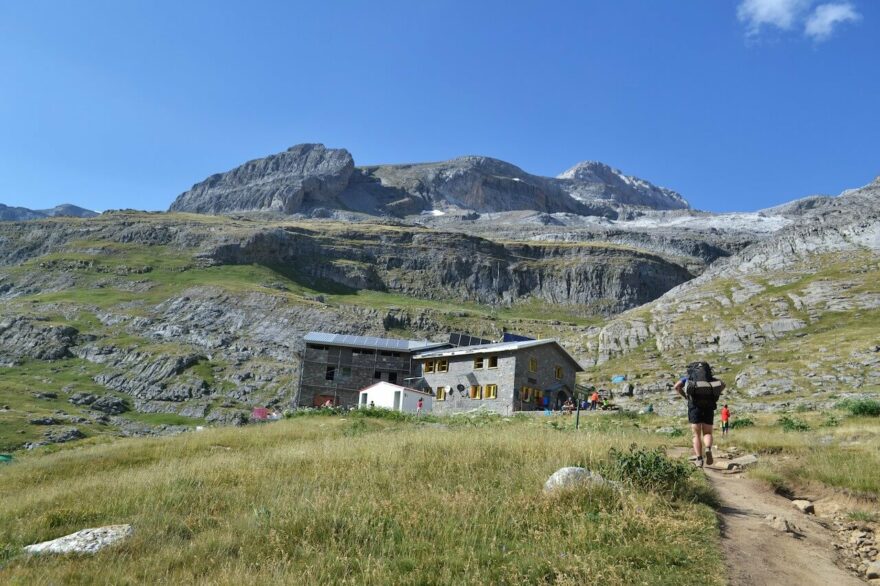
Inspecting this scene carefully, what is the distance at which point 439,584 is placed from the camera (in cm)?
700

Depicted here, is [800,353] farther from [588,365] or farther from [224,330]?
[224,330]

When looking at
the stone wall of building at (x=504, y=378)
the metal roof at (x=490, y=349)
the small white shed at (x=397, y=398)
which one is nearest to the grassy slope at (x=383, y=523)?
the stone wall of building at (x=504, y=378)

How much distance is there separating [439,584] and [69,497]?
937 cm

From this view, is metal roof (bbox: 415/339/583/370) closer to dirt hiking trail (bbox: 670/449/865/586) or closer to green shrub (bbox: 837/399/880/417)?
green shrub (bbox: 837/399/880/417)

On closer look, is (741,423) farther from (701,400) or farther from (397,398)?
(397,398)

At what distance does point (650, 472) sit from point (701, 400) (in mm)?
3879

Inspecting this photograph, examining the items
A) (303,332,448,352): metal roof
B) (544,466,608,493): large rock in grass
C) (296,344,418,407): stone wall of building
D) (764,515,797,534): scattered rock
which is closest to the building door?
(303,332,448,352): metal roof

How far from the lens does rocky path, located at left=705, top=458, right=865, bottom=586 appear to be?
7.71 m

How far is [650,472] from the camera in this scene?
10.4 meters

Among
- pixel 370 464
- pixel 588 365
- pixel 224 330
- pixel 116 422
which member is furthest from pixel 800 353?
pixel 224 330

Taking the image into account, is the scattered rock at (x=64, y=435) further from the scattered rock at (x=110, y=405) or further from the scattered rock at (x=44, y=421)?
the scattered rock at (x=110, y=405)

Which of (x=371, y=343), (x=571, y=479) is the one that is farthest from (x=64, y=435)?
(x=571, y=479)

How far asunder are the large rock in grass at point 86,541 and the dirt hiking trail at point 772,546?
835 centimetres

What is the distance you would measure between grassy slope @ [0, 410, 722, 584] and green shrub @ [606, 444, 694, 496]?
0.37 metres
